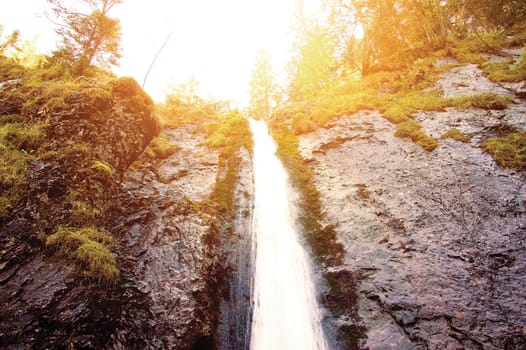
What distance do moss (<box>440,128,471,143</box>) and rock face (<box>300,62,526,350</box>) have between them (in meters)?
0.16

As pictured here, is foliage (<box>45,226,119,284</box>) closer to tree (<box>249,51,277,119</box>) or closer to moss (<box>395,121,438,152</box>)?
moss (<box>395,121,438,152</box>)

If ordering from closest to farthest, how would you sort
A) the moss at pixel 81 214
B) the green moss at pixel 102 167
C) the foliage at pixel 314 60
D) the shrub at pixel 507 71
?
the moss at pixel 81 214 → the green moss at pixel 102 167 → the shrub at pixel 507 71 → the foliage at pixel 314 60

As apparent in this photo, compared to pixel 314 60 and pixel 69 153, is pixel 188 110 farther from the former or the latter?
pixel 314 60

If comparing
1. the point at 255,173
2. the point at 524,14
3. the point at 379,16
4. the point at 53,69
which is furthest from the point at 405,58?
the point at 53,69

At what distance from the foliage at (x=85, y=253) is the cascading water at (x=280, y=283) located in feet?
10.1

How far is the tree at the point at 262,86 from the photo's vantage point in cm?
2478

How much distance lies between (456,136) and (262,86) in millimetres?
19374

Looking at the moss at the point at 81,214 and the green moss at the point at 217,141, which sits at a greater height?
the green moss at the point at 217,141

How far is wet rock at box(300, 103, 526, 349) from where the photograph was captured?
4664 mm

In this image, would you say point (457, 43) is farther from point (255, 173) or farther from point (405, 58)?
point (255, 173)

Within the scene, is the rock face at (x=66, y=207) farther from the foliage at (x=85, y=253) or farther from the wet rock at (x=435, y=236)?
the wet rock at (x=435, y=236)

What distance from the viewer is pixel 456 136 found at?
8484mm

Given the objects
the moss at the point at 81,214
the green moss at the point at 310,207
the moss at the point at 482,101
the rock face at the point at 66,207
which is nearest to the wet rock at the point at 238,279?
the green moss at the point at 310,207

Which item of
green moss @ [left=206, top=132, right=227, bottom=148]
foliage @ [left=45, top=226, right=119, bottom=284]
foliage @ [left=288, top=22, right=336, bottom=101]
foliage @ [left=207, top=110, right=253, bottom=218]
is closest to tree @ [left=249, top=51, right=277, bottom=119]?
foliage @ [left=288, top=22, right=336, bottom=101]
